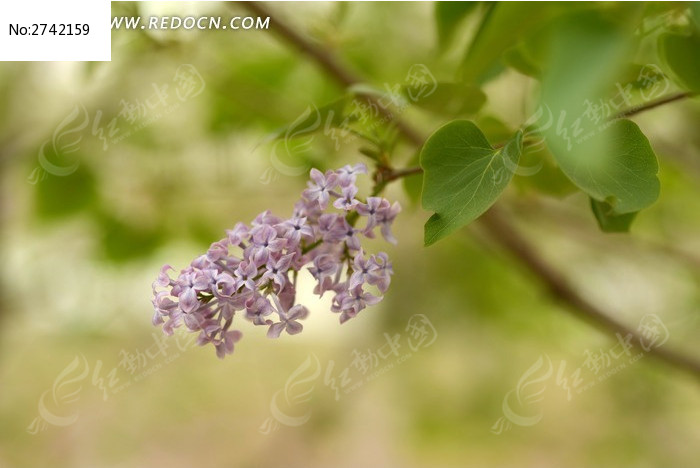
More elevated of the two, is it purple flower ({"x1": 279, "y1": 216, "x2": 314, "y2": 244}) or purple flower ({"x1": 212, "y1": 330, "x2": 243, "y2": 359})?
purple flower ({"x1": 279, "y1": 216, "x2": 314, "y2": 244})

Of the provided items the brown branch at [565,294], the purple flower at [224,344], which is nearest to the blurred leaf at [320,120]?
the purple flower at [224,344]

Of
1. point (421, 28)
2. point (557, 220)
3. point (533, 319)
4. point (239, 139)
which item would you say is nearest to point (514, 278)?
point (533, 319)

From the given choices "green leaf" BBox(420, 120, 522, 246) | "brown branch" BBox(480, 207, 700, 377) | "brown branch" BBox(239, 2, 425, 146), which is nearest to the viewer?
"green leaf" BBox(420, 120, 522, 246)

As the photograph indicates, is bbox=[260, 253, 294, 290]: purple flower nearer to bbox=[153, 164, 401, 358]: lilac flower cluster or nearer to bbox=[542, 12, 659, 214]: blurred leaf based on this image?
bbox=[153, 164, 401, 358]: lilac flower cluster

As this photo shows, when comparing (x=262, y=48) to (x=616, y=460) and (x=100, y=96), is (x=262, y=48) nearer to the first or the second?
(x=100, y=96)

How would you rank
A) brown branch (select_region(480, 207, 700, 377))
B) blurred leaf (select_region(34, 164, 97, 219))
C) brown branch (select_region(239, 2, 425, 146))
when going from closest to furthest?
1. brown branch (select_region(239, 2, 425, 146))
2. brown branch (select_region(480, 207, 700, 377))
3. blurred leaf (select_region(34, 164, 97, 219))

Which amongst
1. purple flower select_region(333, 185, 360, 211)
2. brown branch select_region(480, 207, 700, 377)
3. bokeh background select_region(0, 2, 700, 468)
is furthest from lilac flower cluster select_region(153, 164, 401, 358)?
brown branch select_region(480, 207, 700, 377)

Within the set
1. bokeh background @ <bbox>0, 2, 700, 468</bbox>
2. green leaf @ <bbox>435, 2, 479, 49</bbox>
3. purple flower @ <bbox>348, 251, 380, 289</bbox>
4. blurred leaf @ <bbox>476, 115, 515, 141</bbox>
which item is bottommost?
bokeh background @ <bbox>0, 2, 700, 468</bbox>
